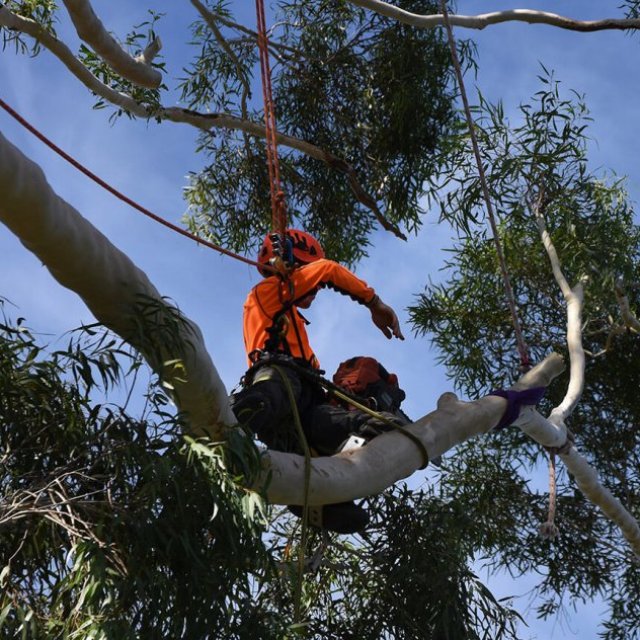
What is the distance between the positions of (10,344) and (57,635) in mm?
896

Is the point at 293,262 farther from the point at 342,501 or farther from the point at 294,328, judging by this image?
the point at 342,501

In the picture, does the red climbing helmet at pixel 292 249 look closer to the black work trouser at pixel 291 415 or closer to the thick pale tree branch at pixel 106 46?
the black work trouser at pixel 291 415

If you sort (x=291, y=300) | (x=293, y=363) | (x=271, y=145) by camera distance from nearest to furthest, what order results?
(x=293, y=363) < (x=291, y=300) < (x=271, y=145)

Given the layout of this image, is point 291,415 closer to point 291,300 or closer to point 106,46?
point 291,300

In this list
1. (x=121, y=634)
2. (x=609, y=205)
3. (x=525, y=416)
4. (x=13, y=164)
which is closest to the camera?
(x=13, y=164)

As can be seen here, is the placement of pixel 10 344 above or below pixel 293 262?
below

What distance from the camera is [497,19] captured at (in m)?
7.36

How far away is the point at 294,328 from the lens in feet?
16.6

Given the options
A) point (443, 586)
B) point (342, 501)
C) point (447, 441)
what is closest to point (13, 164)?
point (342, 501)

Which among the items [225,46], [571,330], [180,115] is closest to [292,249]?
[571,330]

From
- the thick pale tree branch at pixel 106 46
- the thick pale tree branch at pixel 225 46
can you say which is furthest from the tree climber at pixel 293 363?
the thick pale tree branch at pixel 225 46

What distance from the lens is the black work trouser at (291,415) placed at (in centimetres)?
461

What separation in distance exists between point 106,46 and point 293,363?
2.07m

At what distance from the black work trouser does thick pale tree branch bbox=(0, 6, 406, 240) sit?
2.73m
